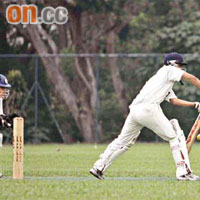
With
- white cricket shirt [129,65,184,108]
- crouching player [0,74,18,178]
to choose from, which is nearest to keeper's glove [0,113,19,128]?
crouching player [0,74,18,178]

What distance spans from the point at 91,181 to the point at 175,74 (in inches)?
77.7

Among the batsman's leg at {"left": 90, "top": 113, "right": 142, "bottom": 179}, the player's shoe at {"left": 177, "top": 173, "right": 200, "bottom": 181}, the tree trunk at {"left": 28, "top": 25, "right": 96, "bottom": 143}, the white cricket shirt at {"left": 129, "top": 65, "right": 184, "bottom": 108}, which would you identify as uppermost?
the white cricket shirt at {"left": 129, "top": 65, "right": 184, "bottom": 108}

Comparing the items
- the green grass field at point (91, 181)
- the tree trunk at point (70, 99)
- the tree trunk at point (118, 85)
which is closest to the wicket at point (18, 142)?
the green grass field at point (91, 181)

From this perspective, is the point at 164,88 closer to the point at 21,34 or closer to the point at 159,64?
the point at 159,64

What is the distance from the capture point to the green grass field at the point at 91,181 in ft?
33.6

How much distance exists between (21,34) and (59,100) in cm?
304

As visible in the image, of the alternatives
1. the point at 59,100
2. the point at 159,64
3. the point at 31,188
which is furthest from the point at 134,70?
the point at 31,188

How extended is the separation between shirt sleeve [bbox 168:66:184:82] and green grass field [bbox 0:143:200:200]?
1.50 m

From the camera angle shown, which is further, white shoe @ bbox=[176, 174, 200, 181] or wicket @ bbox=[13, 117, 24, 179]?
white shoe @ bbox=[176, 174, 200, 181]

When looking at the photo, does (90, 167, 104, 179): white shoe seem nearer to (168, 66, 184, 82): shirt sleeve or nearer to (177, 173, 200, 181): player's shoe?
(177, 173, 200, 181): player's shoe

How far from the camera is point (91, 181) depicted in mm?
12312

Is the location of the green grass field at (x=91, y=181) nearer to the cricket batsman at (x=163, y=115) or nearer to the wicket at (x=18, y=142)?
the wicket at (x=18, y=142)

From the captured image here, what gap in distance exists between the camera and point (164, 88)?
12508mm

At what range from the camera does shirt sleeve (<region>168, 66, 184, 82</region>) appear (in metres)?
12.2
